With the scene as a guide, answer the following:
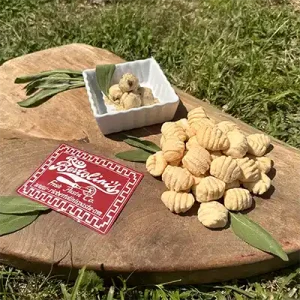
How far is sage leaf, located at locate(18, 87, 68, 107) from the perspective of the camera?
2000 mm

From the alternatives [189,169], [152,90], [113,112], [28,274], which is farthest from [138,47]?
[28,274]

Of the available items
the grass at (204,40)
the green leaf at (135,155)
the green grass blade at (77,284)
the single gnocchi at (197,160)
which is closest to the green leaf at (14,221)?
the green grass blade at (77,284)

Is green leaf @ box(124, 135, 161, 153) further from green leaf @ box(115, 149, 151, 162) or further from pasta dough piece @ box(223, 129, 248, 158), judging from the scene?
pasta dough piece @ box(223, 129, 248, 158)

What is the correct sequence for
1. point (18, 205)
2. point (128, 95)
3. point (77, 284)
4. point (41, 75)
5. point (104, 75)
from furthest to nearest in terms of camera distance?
1. point (41, 75)
2. point (104, 75)
3. point (128, 95)
4. point (18, 205)
5. point (77, 284)

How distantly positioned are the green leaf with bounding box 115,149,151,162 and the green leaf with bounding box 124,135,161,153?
0.05ft

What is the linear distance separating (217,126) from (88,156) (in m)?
0.43

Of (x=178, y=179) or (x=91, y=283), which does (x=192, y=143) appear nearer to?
(x=178, y=179)

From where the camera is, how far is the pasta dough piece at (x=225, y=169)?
1606 millimetres

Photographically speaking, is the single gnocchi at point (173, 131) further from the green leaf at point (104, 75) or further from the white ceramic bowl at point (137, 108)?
the green leaf at point (104, 75)

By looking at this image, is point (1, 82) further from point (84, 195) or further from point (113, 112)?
point (84, 195)

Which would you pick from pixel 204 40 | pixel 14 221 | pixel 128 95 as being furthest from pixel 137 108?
pixel 204 40

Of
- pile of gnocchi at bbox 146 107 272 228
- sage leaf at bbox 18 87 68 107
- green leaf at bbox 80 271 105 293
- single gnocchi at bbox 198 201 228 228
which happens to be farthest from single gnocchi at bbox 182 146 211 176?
sage leaf at bbox 18 87 68 107

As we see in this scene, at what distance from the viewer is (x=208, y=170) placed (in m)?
1.65

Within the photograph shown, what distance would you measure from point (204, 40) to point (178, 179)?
128 centimetres
